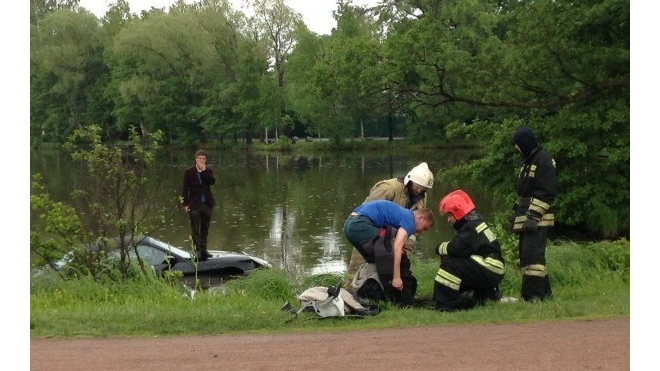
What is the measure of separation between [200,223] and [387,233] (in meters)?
6.91

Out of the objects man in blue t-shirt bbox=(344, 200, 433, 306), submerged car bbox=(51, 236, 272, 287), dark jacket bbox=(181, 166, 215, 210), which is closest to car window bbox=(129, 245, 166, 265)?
submerged car bbox=(51, 236, 272, 287)

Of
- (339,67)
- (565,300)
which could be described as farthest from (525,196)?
(339,67)

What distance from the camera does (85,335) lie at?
686cm

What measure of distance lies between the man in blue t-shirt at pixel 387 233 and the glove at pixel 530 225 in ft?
3.34

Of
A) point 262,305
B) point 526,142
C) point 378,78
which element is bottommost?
point 262,305

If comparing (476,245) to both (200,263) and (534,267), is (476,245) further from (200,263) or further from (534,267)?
(200,263)

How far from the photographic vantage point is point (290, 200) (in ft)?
98.9

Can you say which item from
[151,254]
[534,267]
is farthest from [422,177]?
[151,254]

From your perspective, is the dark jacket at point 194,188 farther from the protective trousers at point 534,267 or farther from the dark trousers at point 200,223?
the protective trousers at point 534,267

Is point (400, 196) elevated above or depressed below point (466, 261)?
above

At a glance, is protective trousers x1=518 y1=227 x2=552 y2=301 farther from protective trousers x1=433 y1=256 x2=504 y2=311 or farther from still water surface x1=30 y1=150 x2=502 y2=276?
still water surface x1=30 y1=150 x2=502 y2=276

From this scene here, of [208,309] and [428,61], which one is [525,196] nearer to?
[208,309]

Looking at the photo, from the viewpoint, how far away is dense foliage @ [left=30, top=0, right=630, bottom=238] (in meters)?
18.4

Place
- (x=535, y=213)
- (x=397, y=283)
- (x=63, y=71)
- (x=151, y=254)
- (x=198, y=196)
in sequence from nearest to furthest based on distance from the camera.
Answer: (x=397, y=283) → (x=535, y=213) → (x=151, y=254) → (x=198, y=196) → (x=63, y=71)
